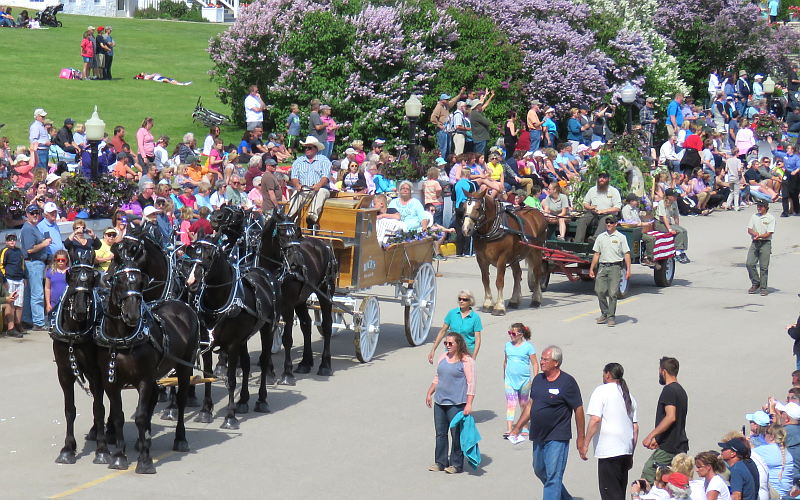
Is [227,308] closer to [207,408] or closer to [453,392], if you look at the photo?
[207,408]

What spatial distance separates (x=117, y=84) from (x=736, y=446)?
108 feet

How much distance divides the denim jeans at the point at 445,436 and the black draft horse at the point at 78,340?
3177mm

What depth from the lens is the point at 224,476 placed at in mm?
12219

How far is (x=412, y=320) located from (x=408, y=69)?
14200mm

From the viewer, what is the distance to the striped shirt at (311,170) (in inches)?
735

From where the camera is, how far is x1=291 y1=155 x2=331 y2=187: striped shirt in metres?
18.7

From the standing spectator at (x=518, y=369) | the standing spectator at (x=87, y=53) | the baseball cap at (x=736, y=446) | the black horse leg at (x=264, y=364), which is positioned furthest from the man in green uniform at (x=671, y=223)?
the standing spectator at (x=87, y=53)

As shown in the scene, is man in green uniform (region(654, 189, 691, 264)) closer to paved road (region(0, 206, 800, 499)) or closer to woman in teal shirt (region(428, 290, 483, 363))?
paved road (region(0, 206, 800, 499))

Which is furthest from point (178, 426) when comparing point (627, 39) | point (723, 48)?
point (723, 48)

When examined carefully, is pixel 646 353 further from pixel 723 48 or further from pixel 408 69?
pixel 723 48

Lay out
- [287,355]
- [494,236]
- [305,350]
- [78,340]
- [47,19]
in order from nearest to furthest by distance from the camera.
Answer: [78,340], [287,355], [305,350], [494,236], [47,19]

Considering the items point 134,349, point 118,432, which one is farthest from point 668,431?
point 118,432

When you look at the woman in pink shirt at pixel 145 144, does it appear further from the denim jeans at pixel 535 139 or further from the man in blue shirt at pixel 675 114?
the man in blue shirt at pixel 675 114

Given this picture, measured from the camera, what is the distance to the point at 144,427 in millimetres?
12211
